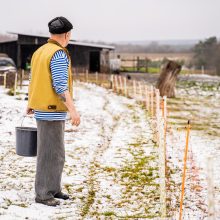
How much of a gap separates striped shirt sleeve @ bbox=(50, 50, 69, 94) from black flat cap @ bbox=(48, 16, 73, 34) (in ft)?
0.91

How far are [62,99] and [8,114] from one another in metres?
7.69

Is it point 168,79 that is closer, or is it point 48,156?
point 48,156

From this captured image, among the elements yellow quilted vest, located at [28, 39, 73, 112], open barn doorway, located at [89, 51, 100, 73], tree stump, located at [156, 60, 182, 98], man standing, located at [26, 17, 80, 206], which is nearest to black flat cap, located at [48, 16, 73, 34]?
man standing, located at [26, 17, 80, 206]

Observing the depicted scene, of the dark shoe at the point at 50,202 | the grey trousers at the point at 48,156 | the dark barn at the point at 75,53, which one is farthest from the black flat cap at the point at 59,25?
the dark barn at the point at 75,53

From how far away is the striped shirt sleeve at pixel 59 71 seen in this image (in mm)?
4477

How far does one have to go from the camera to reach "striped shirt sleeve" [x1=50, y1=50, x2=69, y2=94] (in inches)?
176

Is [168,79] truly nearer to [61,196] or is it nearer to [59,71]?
[61,196]

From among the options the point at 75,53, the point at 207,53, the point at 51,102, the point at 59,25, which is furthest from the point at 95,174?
the point at 207,53

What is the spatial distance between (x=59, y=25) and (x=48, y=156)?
139cm

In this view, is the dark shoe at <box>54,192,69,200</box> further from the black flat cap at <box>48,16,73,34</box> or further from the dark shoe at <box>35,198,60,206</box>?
the black flat cap at <box>48,16,73,34</box>

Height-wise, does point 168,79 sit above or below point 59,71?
below

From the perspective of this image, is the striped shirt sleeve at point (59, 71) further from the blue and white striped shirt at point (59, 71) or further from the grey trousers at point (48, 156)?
the grey trousers at point (48, 156)

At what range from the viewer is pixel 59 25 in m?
4.70

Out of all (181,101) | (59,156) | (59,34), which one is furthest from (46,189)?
(181,101)
